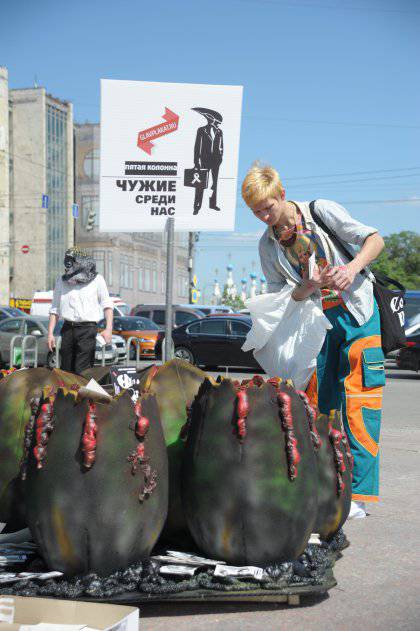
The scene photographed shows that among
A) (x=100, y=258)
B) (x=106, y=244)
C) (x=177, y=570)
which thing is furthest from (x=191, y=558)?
(x=106, y=244)

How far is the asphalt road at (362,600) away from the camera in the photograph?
106 inches

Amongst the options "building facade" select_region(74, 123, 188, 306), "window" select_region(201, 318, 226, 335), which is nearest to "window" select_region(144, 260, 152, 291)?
"building facade" select_region(74, 123, 188, 306)

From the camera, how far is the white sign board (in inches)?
238

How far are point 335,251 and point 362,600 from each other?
166 cm

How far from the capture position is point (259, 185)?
11.7 feet

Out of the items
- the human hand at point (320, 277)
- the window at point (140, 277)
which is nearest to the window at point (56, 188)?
the window at point (140, 277)

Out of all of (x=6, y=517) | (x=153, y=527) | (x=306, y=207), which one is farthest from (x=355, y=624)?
(x=306, y=207)

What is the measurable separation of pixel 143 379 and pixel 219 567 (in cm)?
82

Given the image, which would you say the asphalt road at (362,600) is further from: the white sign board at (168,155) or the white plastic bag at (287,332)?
the white sign board at (168,155)

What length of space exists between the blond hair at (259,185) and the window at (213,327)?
18127 millimetres

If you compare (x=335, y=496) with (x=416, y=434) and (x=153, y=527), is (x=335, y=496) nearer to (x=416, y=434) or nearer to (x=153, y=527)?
(x=153, y=527)

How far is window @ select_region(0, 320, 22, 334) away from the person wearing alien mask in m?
14.8

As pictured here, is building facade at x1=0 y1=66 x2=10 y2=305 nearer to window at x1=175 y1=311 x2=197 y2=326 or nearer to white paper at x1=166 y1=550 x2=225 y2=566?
window at x1=175 y1=311 x2=197 y2=326

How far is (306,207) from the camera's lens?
3.91 metres
